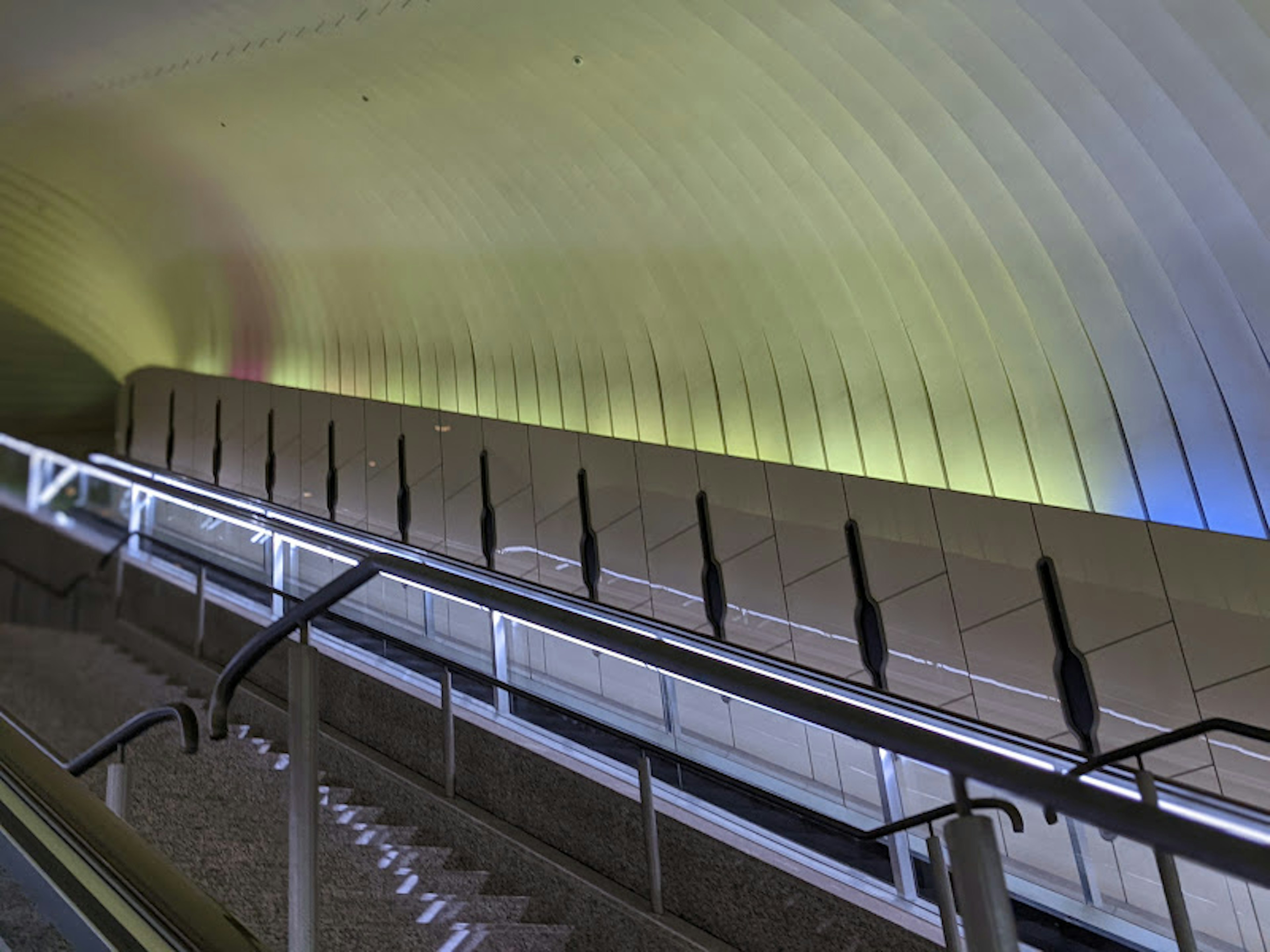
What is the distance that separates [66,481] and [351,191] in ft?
15.5

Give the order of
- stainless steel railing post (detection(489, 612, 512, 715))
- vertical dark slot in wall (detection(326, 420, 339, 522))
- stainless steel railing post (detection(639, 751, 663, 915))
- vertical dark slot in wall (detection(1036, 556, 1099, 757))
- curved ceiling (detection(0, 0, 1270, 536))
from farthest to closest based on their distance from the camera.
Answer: vertical dark slot in wall (detection(326, 420, 339, 522))
vertical dark slot in wall (detection(1036, 556, 1099, 757))
curved ceiling (detection(0, 0, 1270, 536))
stainless steel railing post (detection(489, 612, 512, 715))
stainless steel railing post (detection(639, 751, 663, 915))

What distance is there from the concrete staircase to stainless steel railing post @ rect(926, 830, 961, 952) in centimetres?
105

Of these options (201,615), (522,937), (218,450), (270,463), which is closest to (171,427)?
(218,450)

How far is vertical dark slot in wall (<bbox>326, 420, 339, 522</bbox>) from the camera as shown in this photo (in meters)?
12.6

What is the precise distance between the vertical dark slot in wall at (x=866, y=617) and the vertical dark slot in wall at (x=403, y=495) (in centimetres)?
565

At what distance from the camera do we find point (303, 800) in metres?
2.11

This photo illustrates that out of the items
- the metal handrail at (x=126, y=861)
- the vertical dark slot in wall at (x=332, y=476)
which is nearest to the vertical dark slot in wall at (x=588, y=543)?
the vertical dark slot in wall at (x=332, y=476)

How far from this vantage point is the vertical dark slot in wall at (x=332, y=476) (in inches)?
496

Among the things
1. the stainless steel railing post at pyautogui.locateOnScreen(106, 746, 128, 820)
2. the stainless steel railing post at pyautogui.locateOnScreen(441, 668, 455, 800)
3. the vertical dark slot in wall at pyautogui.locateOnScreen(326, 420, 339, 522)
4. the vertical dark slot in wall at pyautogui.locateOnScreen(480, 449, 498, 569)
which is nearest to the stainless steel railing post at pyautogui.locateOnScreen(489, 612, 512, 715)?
the stainless steel railing post at pyautogui.locateOnScreen(441, 668, 455, 800)

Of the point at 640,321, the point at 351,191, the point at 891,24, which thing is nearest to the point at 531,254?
the point at 640,321

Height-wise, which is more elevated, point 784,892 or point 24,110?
point 24,110

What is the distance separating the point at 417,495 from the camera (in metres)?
11.7

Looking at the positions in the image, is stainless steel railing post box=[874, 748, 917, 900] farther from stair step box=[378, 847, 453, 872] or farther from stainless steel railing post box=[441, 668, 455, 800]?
stainless steel railing post box=[441, 668, 455, 800]

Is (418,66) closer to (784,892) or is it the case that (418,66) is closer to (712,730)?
(712,730)
